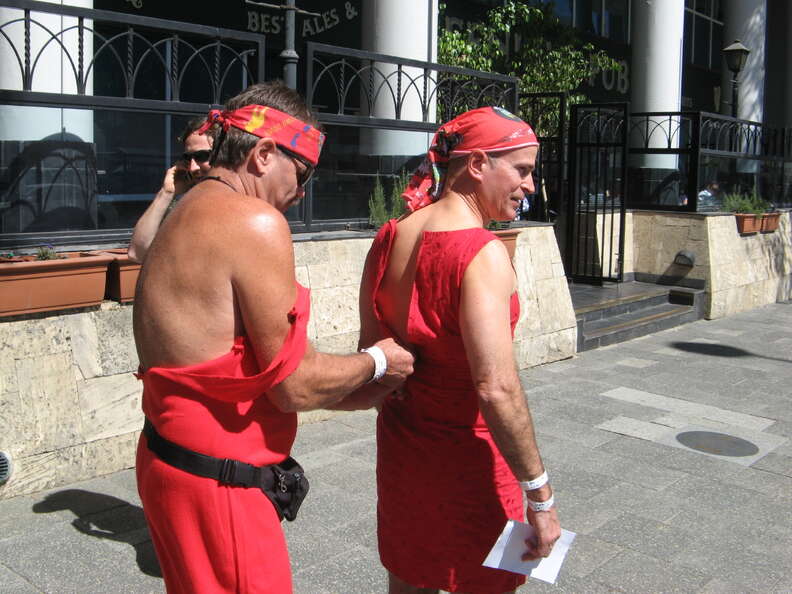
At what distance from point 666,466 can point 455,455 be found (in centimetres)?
324

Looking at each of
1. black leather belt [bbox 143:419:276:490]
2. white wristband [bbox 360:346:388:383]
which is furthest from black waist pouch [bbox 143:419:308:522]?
white wristband [bbox 360:346:388:383]

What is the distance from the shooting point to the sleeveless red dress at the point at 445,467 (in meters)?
2.39

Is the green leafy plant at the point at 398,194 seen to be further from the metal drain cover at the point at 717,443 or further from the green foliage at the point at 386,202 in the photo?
the metal drain cover at the point at 717,443

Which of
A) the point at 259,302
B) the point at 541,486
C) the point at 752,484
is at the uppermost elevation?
the point at 259,302

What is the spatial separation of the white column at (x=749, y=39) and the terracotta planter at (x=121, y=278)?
541 inches

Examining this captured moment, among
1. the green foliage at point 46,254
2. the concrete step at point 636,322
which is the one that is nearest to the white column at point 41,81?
the green foliage at point 46,254

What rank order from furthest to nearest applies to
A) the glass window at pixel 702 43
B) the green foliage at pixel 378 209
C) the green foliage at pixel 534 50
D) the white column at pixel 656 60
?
the glass window at pixel 702 43
the white column at pixel 656 60
the green foliage at pixel 534 50
the green foliage at pixel 378 209

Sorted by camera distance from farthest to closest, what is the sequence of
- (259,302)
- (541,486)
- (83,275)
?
(83,275) → (541,486) → (259,302)

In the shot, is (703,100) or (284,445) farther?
(703,100)

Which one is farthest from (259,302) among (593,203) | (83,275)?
(593,203)

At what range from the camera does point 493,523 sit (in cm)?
244

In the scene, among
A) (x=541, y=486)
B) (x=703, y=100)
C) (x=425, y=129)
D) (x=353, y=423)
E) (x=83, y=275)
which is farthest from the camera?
(x=703, y=100)

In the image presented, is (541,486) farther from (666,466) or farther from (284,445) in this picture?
(666,466)

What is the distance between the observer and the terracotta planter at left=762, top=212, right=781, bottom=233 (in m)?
11.9
